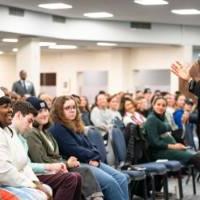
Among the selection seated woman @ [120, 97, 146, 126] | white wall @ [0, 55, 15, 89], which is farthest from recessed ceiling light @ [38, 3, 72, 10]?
white wall @ [0, 55, 15, 89]

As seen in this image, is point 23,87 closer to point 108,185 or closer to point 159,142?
point 159,142

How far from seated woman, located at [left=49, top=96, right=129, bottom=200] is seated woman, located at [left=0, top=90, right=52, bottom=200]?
3.05ft

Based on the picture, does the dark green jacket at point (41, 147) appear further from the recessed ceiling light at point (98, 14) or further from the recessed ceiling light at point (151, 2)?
the recessed ceiling light at point (98, 14)

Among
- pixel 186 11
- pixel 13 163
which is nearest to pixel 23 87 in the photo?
pixel 186 11

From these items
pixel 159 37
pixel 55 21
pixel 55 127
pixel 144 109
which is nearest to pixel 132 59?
pixel 159 37

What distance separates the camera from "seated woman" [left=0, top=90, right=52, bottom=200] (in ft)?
12.5

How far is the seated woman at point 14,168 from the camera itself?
3.81 metres

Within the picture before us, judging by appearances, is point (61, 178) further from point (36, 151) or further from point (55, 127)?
point (55, 127)

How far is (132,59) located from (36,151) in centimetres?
1329

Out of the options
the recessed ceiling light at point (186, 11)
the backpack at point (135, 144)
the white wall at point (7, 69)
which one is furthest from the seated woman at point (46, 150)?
the white wall at point (7, 69)

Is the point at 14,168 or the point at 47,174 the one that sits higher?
the point at 14,168

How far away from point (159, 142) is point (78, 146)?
180 cm

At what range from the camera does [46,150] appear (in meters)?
4.82

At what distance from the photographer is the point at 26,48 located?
1318 cm
